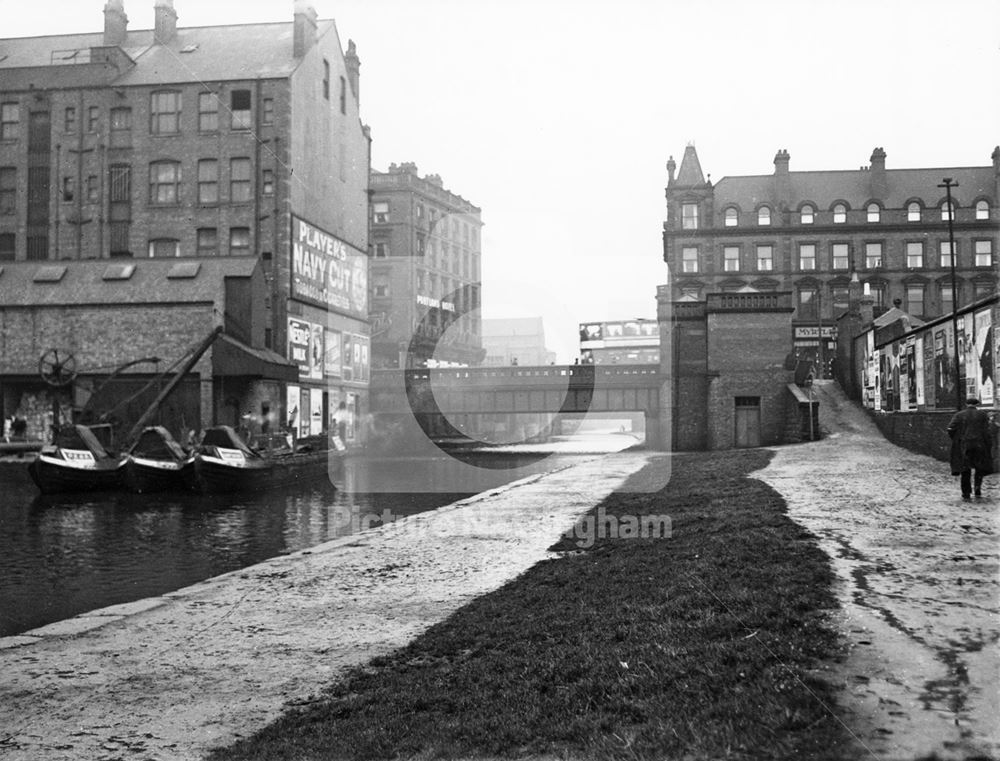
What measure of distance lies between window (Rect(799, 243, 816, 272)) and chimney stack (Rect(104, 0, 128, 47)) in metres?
56.0

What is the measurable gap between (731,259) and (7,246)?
56.2 metres

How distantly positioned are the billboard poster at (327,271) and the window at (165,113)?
10.3m

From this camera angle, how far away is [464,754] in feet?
18.3

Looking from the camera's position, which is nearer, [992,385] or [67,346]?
[992,385]

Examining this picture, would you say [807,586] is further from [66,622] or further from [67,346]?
[67,346]

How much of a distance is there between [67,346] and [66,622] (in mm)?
43553

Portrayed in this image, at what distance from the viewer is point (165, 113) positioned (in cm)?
5538

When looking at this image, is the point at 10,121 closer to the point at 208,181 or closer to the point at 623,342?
the point at 208,181

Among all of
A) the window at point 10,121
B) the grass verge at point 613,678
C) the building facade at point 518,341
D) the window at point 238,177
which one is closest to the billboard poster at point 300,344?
the window at point 238,177

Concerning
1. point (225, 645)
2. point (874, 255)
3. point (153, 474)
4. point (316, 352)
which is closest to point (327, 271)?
point (316, 352)

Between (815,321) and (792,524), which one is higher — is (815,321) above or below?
above

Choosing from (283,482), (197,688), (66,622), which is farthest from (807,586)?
(283,482)

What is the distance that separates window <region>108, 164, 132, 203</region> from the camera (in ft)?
182

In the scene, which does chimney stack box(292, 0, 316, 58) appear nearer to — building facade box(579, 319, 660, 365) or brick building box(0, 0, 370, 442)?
brick building box(0, 0, 370, 442)
